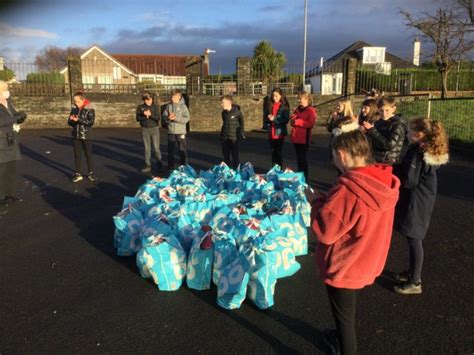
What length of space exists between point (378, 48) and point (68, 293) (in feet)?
158

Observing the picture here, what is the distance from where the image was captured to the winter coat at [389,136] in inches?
219

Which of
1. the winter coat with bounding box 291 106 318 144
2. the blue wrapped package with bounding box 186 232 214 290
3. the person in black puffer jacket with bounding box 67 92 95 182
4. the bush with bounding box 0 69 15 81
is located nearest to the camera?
the blue wrapped package with bounding box 186 232 214 290

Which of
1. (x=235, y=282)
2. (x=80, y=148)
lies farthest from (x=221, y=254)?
(x=80, y=148)

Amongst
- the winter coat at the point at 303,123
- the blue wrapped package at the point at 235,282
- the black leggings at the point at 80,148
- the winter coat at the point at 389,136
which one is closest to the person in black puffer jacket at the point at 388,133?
the winter coat at the point at 389,136

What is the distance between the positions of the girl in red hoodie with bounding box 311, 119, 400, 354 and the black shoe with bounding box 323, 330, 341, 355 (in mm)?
211

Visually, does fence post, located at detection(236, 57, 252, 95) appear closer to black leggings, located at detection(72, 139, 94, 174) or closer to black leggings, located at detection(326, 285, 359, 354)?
black leggings, located at detection(72, 139, 94, 174)

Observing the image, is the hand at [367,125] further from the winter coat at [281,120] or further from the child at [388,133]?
the winter coat at [281,120]

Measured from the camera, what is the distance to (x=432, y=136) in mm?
3914

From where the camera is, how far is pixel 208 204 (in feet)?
17.7

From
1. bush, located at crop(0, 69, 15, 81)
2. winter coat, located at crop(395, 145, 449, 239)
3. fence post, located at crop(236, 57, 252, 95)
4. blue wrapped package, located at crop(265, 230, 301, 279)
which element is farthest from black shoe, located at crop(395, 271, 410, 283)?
bush, located at crop(0, 69, 15, 81)

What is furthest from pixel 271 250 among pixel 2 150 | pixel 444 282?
pixel 2 150

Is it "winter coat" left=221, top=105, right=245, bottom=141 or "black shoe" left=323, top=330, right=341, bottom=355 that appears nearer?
"black shoe" left=323, top=330, right=341, bottom=355

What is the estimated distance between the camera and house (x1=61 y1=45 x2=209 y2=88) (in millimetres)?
21328

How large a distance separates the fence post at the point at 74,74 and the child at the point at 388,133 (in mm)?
18155
